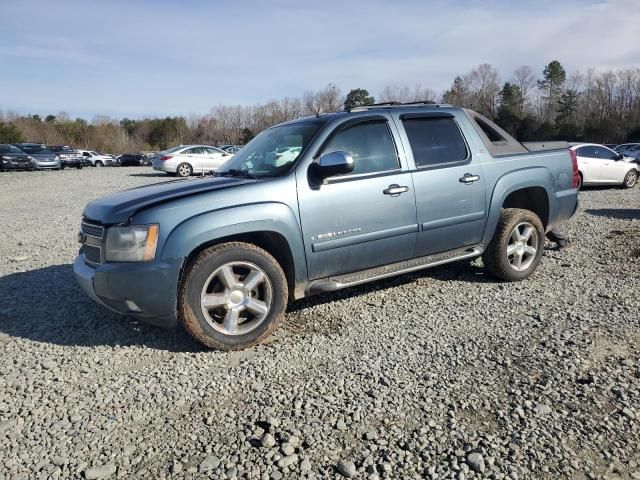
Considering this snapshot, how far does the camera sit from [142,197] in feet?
12.6

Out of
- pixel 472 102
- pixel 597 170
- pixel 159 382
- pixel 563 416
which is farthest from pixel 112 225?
pixel 472 102

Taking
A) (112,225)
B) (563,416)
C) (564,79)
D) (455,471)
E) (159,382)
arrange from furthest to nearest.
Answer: (564,79) → (112,225) → (159,382) → (563,416) → (455,471)

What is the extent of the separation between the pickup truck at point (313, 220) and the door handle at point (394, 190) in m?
0.01

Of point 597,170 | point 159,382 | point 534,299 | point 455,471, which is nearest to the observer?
point 455,471

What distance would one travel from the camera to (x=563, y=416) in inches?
107

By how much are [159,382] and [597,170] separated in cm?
1556

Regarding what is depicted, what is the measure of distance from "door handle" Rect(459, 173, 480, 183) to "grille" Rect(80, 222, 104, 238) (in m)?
3.20

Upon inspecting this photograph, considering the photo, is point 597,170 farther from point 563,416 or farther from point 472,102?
point 472,102

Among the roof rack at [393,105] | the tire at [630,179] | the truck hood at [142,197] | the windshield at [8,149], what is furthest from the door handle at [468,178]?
the windshield at [8,149]

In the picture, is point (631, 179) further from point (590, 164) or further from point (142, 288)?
point (142, 288)

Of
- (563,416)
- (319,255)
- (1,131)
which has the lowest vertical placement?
(563,416)

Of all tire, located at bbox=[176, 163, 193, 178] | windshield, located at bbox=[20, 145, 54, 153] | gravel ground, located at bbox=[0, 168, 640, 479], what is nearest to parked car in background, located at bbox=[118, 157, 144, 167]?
windshield, located at bbox=[20, 145, 54, 153]

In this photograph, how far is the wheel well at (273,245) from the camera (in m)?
3.72

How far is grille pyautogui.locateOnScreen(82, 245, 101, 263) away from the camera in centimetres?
372
